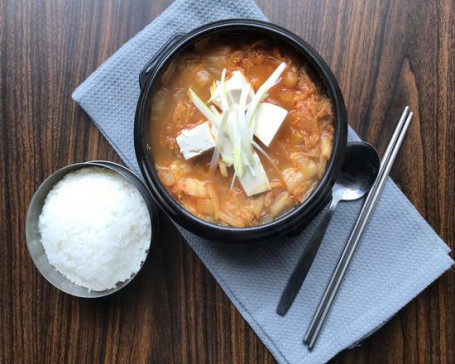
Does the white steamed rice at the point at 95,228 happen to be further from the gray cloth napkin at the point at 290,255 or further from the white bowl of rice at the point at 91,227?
the gray cloth napkin at the point at 290,255

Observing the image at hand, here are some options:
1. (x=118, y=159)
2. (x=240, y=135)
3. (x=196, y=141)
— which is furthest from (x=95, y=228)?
(x=240, y=135)

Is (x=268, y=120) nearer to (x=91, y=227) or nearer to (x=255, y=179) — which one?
(x=255, y=179)

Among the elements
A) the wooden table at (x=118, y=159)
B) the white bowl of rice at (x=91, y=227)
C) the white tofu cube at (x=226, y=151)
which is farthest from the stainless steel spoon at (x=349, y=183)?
the white bowl of rice at (x=91, y=227)

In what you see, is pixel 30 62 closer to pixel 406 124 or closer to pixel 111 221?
pixel 111 221

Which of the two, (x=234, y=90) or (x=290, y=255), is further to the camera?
(x=290, y=255)

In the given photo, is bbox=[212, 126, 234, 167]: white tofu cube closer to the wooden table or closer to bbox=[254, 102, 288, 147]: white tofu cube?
bbox=[254, 102, 288, 147]: white tofu cube

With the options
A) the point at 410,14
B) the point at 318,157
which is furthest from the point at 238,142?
the point at 410,14
